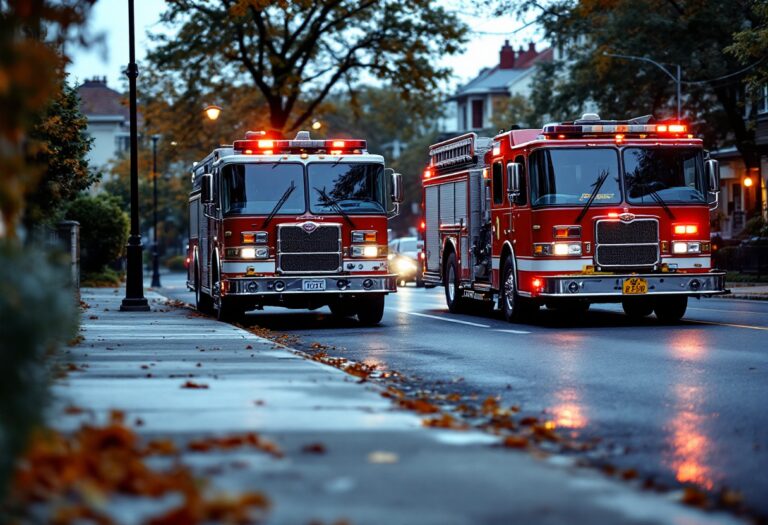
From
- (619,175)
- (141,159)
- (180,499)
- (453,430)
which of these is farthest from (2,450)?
(141,159)

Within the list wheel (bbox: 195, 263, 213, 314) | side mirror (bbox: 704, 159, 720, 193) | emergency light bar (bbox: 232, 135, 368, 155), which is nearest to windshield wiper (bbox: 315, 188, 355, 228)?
emergency light bar (bbox: 232, 135, 368, 155)

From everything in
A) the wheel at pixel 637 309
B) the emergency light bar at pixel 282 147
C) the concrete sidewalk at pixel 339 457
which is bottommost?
the concrete sidewalk at pixel 339 457

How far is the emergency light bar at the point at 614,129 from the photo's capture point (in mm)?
21812

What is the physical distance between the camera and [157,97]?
159ft

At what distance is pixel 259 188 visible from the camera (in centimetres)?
2323

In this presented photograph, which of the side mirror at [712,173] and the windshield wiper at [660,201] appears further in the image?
the windshield wiper at [660,201]

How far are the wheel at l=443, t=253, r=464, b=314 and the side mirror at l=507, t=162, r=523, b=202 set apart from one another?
14.2 ft

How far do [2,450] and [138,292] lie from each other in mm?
22039

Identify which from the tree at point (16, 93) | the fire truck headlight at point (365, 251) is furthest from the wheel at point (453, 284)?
the tree at point (16, 93)

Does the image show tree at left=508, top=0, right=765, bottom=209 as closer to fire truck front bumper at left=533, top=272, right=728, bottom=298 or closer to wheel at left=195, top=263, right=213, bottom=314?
wheel at left=195, top=263, right=213, bottom=314

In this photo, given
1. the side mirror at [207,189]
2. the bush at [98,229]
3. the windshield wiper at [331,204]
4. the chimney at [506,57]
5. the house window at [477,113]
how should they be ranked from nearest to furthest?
the windshield wiper at [331,204] → the side mirror at [207,189] → the bush at [98,229] → the house window at [477,113] → the chimney at [506,57]

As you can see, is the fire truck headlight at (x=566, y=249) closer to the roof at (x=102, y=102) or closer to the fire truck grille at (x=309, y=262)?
the fire truck grille at (x=309, y=262)

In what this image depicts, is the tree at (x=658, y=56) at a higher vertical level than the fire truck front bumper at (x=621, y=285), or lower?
higher

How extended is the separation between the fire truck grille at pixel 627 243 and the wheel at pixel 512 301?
1536 millimetres
